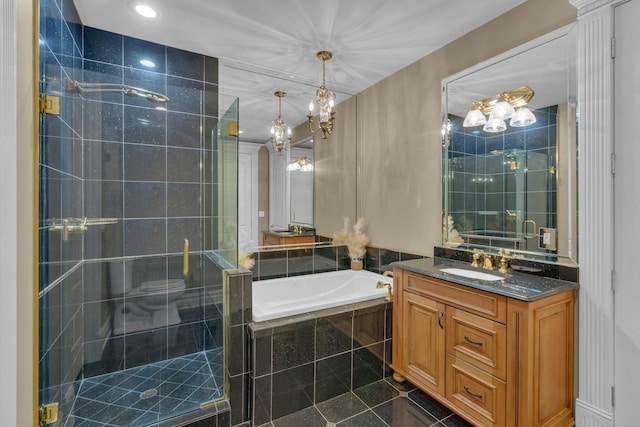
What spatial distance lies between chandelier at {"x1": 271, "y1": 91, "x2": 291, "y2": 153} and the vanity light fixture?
0.17 m

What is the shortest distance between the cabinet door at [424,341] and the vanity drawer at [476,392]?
0.07 meters

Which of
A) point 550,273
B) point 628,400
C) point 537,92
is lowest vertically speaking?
point 628,400

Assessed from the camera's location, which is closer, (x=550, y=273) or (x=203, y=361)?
(x=550, y=273)

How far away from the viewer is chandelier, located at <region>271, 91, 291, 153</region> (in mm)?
3047

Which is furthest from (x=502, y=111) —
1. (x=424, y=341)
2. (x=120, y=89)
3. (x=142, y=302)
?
(x=142, y=302)

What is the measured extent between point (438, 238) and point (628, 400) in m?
1.37

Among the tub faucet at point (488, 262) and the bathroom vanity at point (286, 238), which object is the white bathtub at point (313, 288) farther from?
the tub faucet at point (488, 262)

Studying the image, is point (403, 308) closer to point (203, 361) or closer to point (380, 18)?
point (203, 361)

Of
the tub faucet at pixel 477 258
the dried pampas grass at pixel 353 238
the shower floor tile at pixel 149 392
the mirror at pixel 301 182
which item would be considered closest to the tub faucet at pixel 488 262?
the tub faucet at pixel 477 258

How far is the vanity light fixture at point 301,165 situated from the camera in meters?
3.18

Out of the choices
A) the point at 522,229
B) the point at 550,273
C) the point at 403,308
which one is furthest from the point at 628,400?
the point at 403,308

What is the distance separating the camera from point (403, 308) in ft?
7.13

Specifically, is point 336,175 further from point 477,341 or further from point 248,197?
point 477,341

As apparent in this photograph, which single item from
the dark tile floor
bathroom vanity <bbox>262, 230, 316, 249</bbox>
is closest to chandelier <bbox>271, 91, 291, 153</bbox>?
bathroom vanity <bbox>262, 230, 316, 249</bbox>
